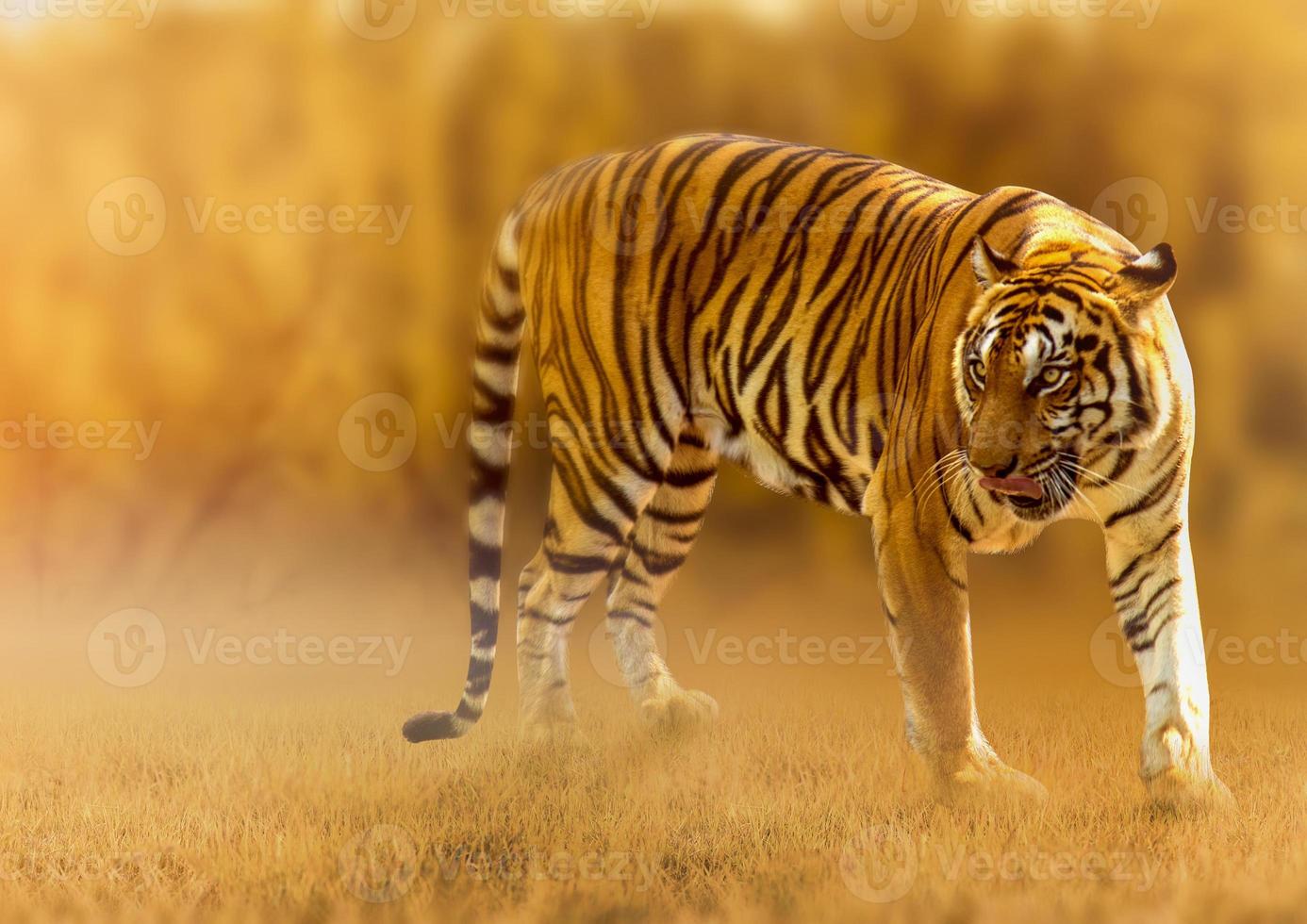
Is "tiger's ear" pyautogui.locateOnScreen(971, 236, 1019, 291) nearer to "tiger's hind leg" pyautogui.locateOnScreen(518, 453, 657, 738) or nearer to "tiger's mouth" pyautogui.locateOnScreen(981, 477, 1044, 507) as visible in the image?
"tiger's mouth" pyautogui.locateOnScreen(981, 477, 1044, 507)

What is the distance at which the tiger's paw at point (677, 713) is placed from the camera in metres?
4.43

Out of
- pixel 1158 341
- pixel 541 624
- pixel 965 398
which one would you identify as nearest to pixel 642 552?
pixel 541 624

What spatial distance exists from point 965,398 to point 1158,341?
1.51 feet

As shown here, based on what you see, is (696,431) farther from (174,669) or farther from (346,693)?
(174,669)

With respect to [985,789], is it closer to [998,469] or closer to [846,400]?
[998,469]

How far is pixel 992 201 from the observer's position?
12.2 ft

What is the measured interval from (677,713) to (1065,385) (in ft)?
5.83

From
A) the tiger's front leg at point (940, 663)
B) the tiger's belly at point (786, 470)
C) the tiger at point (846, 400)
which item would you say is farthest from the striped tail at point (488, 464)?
the tiger's front leg at point (940, 663)

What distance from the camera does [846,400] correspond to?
383cm

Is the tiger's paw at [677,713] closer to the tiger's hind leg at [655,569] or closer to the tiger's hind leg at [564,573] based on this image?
the tiger's hind leg at [655,569]

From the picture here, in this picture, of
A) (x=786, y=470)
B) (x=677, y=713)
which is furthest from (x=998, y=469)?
(x=677, y=713)

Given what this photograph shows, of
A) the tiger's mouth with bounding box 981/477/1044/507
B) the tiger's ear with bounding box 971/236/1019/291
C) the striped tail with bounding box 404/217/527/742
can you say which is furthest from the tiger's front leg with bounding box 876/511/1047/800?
the striped tail with bounding box 404/217/527/742

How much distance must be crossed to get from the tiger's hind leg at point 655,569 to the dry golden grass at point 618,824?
0.18 meters

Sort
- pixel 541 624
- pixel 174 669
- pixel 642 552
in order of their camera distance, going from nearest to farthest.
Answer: pixel 541 624 → pixel 642 552 → pixel 174 669
